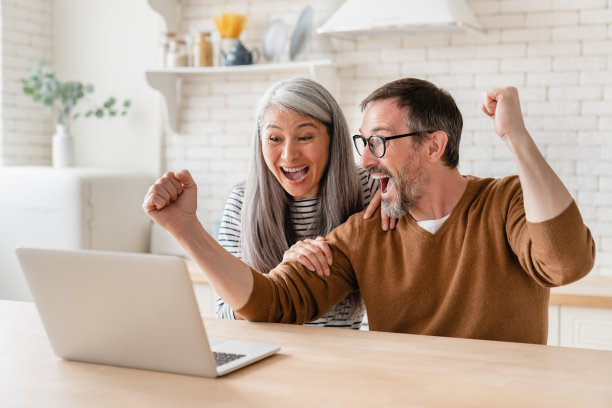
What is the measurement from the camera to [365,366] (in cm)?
144

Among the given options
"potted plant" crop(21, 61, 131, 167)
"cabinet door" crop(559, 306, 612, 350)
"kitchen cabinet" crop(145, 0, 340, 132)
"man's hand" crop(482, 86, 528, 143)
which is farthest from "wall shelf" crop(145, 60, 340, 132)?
"man's hand" crop(482, 86, 528, 143)

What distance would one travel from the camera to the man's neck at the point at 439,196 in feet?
6.96

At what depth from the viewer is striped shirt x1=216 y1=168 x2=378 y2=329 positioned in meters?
2.35

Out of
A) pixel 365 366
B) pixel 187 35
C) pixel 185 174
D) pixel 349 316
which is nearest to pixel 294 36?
pixel 187 35

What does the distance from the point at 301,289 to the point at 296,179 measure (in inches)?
18.7

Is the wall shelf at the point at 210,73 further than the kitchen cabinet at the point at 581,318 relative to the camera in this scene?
Yes

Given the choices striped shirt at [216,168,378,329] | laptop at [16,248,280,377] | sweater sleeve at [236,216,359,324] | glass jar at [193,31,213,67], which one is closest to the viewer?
laptop at [16,248,280,377]

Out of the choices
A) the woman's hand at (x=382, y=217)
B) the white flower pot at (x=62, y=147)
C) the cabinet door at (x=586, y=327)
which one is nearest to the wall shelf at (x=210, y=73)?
the white flower pot at (x=62, y=147)

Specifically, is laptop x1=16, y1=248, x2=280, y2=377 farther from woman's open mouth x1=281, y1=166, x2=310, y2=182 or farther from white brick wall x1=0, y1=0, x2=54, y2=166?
white brick wall x1=0, y1=0, x2=54, y2=166

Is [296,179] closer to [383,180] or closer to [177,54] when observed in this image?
[383,180]

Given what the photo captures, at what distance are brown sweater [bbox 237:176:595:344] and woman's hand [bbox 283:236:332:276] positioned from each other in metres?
0.02

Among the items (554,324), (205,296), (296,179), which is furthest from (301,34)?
(554,324)

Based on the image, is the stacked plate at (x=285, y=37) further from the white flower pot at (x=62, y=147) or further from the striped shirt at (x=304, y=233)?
the striped shirt at (x=304, y=233)

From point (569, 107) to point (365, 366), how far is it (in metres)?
2.59
